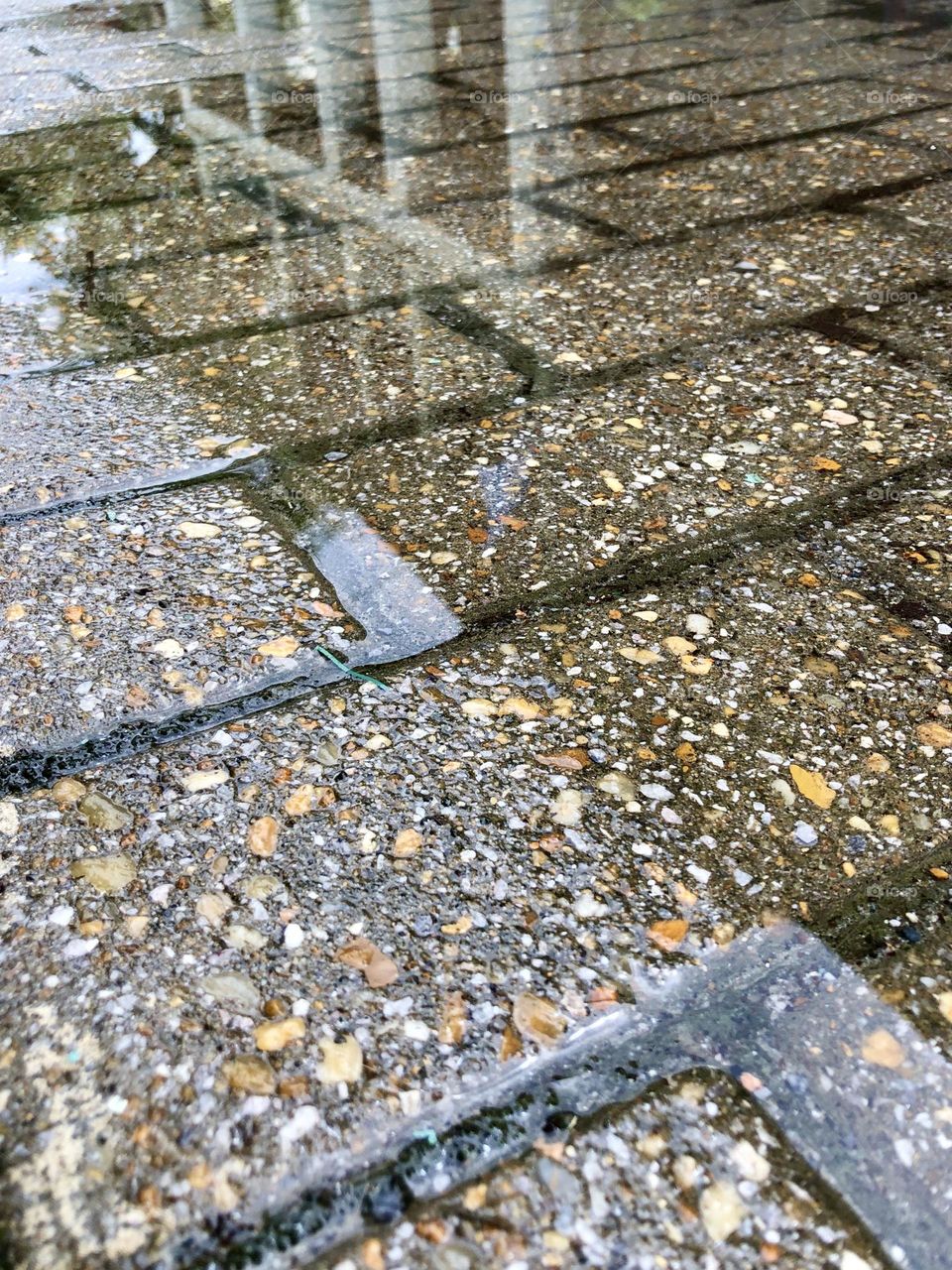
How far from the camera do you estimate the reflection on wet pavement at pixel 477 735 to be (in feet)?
3.23

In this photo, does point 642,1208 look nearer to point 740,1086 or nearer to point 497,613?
point 740,1086

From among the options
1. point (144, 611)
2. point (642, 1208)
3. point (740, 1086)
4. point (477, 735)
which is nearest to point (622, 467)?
point (477, 735)

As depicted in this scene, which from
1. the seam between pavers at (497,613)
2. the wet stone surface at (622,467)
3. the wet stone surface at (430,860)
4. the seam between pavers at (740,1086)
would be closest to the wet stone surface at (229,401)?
the wet stone surface at (622,467)

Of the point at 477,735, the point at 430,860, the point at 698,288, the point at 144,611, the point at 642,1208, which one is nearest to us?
the point at 642,1208

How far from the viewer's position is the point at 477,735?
1.43 m

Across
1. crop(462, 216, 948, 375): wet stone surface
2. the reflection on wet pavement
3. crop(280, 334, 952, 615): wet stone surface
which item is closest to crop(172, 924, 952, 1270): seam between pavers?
the reflection on wet pavement

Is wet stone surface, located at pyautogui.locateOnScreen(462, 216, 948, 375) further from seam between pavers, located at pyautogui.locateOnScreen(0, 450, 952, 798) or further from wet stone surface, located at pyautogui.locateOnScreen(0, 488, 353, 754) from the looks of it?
wet stone surface, located at pyautogui.locateOnScreen(0, 488, 353, 754)

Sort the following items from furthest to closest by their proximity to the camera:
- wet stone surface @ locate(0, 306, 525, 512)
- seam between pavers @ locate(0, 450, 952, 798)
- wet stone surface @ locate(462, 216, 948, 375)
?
1. wet stone surface @ locate(462, 216, 948, 375)
2. wet stone surface @ locate(0, 306, 525, 512)
3. seam between pavers @ locate(0, 450, 952, 798)

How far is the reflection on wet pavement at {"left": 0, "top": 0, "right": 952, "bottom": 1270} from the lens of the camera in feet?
3.23

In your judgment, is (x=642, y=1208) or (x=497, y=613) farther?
(x=497, y=613)

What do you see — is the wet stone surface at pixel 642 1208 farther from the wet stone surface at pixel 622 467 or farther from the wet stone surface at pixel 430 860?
the wet stone surface at pixel 622 467

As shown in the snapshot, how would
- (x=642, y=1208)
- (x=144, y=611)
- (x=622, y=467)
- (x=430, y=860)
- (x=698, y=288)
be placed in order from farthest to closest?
(x=698, y=288) < (x=622, y=467) < (x=144, y=611) < (x=430, y=860) < (x=642, y=1208)

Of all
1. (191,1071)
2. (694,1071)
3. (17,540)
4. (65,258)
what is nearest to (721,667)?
(694,1071)

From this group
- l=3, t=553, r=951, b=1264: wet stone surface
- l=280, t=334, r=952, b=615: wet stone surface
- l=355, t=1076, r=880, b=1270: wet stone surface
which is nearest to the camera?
l=355, t=1076, r=880, b=1270: wet stone surface
